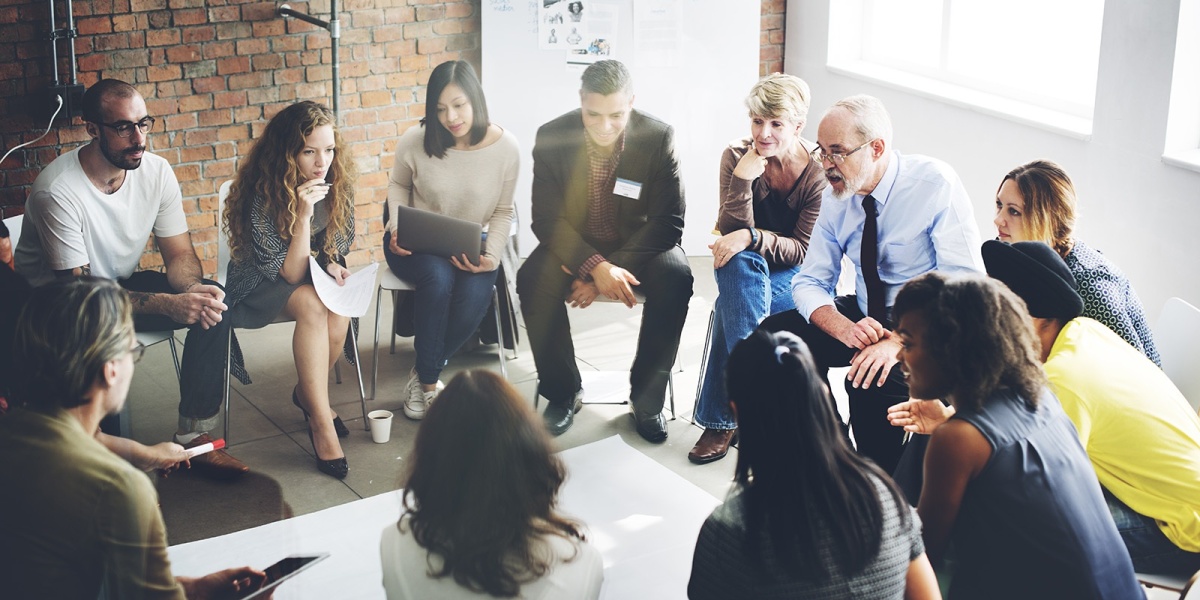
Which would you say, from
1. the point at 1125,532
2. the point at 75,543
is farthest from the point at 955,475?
the point at 75,543

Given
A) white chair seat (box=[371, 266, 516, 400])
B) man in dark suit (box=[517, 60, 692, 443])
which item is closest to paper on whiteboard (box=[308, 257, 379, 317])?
white chair seat (box=[371, 266, 516, 400])

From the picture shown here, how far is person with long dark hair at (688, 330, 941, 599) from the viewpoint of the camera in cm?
165

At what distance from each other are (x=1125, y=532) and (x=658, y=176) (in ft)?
6.64

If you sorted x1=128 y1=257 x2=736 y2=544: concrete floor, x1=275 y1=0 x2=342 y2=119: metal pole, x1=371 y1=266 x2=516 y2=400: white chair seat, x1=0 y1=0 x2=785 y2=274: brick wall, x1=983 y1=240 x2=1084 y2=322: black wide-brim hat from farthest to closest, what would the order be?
x1=275 y1=0 x2=342 y2=119: metal pole → x1=0 y1=0 x2=785 y2=274: brick wall → x1=371 y1=266 x2=516 y2=400: white chair seat → x1=128 y1=257 x2=736 y2=544: concrete floor → x1=983 y1=240 x2=1084 y2=322: black wide-brim hat

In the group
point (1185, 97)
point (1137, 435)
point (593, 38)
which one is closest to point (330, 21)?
point (593, 38)

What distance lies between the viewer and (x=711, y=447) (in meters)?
3.56

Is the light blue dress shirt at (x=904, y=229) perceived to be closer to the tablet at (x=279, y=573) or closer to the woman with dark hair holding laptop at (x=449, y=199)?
the woman with dark hair holding laptop at (x=449, y=199)

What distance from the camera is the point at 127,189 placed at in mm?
3504

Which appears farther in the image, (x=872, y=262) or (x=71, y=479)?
(x=872, y=262)

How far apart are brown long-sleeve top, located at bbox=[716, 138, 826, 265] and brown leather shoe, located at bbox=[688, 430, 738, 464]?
0.61m

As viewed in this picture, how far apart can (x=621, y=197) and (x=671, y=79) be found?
1.81m

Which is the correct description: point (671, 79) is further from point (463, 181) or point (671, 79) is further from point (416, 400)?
point (416, 400)

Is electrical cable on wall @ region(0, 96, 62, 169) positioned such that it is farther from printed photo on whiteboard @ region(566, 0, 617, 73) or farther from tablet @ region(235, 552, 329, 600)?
tablet @ region(235, 552, 329, 600)

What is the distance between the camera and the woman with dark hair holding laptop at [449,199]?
390cm
